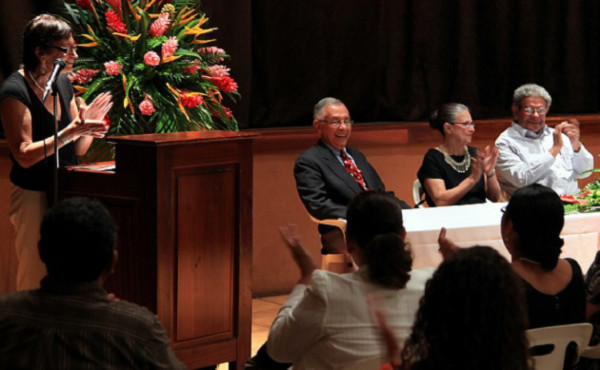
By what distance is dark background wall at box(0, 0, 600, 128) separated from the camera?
20.2 feet

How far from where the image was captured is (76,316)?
2043mm

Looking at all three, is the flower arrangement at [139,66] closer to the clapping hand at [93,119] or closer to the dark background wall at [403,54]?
the clapping hand at [93,119]

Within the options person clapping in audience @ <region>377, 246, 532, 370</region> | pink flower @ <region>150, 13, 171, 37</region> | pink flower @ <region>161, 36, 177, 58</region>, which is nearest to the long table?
pink flower @ <region>161, 36, 177, 58</region>

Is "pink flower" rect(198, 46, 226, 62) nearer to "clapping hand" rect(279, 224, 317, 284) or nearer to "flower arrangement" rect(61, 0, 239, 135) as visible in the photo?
"flower arrangement" rect(61, 0, 239, 135)

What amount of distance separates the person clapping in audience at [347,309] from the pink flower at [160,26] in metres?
2.33

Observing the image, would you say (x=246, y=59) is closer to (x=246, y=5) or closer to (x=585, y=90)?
(x=246, y=5)

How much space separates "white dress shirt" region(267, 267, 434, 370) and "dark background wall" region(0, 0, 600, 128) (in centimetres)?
364

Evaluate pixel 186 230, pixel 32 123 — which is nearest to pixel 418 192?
pixel 186 230

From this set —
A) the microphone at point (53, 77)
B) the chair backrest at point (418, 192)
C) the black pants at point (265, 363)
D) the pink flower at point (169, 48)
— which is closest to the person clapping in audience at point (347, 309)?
the black pants at point (265, 363)

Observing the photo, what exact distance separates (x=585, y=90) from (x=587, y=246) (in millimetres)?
2945

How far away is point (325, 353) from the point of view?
2453mm

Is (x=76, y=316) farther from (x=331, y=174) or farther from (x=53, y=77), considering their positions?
(x=331, y=174)

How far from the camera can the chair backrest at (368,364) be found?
2422mm

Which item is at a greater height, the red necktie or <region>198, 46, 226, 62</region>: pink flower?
<region>198, 46, 226, 62</region>: pink flower
